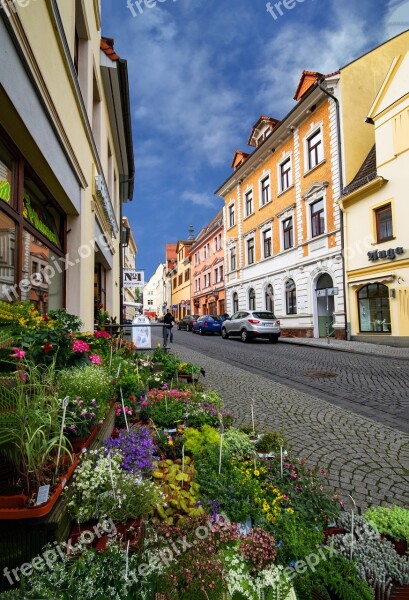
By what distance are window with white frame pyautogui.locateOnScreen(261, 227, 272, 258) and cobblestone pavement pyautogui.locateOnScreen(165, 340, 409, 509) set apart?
57.8 feet

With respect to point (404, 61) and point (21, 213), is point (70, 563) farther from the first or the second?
→ point (404, 61)

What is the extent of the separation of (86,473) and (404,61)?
1837 centimetres

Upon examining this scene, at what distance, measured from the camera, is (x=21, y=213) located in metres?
3.64

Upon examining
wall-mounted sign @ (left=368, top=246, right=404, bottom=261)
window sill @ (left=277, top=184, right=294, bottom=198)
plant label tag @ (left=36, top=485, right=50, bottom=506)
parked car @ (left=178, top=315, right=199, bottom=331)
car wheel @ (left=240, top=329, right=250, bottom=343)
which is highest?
window sill @ (left=277, top=184, right=294, bottom=198)

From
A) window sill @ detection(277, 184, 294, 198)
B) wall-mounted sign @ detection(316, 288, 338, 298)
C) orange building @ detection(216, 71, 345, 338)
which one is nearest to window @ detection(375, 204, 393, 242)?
orange building @ detection(216, 71, 345, 338)

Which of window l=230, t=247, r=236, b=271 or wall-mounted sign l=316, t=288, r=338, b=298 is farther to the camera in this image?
window l=230, t=247, r=236, b=271

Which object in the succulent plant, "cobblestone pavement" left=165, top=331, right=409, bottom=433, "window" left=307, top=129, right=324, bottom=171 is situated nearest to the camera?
the succulent plant

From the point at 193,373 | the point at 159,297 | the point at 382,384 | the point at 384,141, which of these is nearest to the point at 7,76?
the point at 193,373

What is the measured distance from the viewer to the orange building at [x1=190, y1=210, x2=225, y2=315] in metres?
32.1

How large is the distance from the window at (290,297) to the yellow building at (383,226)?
4.33 metres

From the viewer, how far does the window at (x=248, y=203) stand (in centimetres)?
2595

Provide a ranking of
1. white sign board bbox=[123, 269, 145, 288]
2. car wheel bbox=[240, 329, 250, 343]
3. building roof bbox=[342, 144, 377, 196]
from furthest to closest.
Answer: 1. car wheel bbox=[240, 329, 250, 343]
2. building roof bbox=[342, 144, 377, 196]
3. white sign board bbox=[123, 269, 145, 288]

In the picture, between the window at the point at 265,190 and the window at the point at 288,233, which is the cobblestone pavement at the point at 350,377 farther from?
the window at the point at 265,190

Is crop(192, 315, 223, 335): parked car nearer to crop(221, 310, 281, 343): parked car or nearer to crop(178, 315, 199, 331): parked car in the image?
crop(178, 315, 199, 331): parked car
